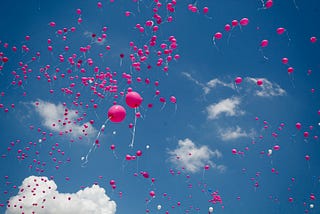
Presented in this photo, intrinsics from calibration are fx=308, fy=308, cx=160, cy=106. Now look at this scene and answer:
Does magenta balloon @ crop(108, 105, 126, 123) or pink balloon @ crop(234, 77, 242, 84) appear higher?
pink balloon @ crop(234, 77, 242, 84)

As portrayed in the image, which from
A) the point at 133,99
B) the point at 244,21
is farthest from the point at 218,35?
the point at 133,99

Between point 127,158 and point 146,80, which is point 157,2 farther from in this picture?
point 127,158

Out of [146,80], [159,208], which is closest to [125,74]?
[146,80]

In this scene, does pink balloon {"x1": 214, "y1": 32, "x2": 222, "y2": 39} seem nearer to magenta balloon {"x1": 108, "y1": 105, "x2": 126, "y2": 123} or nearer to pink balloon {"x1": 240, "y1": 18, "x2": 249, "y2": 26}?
pink balloon {"x1": 240, "y1": 18, "x2": 249, "y2": 26}

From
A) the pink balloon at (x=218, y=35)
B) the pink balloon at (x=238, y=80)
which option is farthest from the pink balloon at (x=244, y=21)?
the pink balloon at (x=238, y=80)

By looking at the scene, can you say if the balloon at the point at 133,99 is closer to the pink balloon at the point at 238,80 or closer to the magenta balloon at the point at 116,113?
the magenta balloon at the point at 116,113

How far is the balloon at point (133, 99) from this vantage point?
787 centimetres

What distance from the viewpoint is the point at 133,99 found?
787 centimetres

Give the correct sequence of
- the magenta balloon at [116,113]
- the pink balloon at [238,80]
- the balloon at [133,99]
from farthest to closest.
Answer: the pink balloon at [238,80] → the balloon at [133,99] → the magenta balloon at [116,113]

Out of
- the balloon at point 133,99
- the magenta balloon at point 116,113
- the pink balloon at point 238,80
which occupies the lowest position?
the magenta balloon at point 116,113

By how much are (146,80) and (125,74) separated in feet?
2.89

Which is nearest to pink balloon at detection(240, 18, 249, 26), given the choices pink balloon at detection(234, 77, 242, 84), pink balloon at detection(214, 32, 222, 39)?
pink balloon at detection(214, 32, 222, 39)

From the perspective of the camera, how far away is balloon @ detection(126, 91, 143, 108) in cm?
787

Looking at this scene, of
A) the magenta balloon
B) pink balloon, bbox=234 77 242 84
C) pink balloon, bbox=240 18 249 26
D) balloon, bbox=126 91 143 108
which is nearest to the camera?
the magenta balloon
